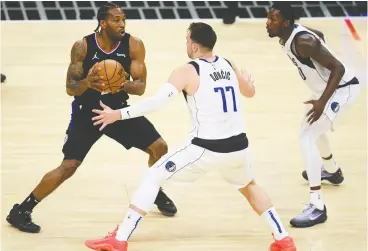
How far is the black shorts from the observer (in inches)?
252

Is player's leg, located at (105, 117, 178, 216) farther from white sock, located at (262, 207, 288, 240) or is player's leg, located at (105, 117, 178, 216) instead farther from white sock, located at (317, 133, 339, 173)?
white sock, located at (317, 133, 339, 173)

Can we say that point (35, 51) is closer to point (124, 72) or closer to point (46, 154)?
point (46, 154)

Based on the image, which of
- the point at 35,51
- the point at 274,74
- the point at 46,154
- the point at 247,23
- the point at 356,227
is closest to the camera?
the point at 356,227

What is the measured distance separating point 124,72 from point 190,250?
1.21m

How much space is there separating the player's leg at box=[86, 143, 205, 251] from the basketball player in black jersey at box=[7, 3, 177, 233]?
0.58 m

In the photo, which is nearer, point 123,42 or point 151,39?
point 123,42

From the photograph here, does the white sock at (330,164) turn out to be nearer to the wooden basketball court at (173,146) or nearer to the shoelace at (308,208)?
the wooden basketball court at (173,146)

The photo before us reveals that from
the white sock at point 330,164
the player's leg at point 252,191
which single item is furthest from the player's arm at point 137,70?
the white sock at point 330,164

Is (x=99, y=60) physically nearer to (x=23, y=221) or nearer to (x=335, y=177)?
(x=23, y=221)

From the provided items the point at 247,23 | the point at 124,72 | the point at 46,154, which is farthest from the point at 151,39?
the point at 124,72

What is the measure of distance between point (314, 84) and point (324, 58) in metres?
0.33

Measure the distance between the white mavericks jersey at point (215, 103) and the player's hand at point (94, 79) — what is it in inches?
23.3

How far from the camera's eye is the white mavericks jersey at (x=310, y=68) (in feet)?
22.1

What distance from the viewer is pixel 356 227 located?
21.9 feet
